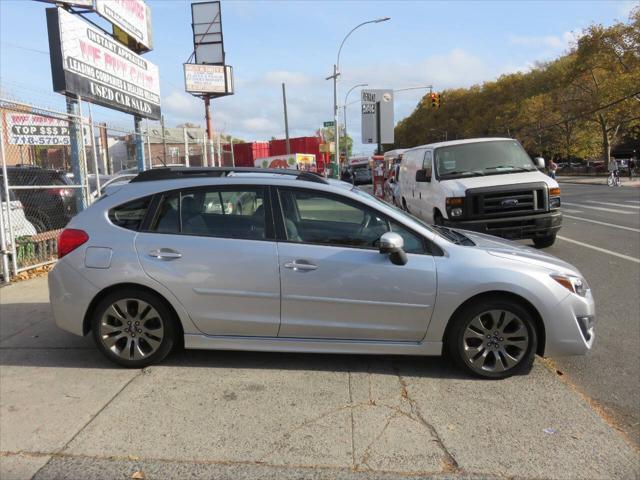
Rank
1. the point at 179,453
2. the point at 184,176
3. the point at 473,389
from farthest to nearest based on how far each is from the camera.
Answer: the point at 184,176, the point at 473,389, the point at 179,453

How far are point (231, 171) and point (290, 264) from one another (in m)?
1.15

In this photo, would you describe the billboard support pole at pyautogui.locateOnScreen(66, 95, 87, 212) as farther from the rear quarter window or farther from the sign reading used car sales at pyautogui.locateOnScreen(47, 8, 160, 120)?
the rear quarter window

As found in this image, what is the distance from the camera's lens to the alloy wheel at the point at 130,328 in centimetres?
411

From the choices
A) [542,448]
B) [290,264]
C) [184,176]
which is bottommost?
[542,448]

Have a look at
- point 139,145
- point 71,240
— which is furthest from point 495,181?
point 139,145

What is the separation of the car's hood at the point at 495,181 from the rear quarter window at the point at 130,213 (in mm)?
5648

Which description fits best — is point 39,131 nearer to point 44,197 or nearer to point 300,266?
point 44,197

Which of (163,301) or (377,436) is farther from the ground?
(163,301)

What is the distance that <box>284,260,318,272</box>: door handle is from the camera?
3.92 m

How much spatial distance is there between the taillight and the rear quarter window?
0.86 ft

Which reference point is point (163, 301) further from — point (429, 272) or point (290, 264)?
point (429, 272)

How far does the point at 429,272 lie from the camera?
389 centimetres

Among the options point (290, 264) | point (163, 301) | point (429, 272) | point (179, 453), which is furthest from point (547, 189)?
point (179, 453)

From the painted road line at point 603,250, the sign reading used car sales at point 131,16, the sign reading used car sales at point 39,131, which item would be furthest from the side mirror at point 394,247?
the sign reading used car sales at point 131,16
